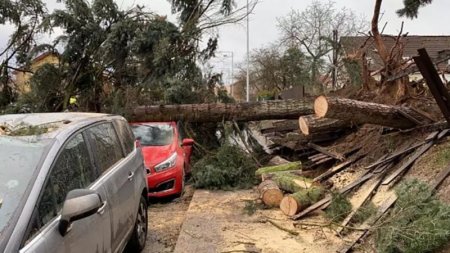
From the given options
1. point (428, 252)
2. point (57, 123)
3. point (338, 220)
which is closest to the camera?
point (57, 123)

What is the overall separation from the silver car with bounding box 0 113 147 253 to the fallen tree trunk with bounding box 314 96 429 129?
3.13 meters

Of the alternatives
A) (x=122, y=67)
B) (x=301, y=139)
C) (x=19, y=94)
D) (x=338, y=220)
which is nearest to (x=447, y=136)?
(x=338, y=220)

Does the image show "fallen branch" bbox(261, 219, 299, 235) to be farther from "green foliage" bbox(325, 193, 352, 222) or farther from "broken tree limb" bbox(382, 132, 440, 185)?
"broken tree limb" bbox(382, 132, 440, 185)

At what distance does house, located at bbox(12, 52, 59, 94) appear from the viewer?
38.8ft

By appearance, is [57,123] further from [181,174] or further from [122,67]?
[122,67]

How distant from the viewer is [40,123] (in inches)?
150

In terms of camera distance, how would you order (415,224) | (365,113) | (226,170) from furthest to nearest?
(226,170), (365,113), (415,224)

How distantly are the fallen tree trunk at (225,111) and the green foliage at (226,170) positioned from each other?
3.22 feet

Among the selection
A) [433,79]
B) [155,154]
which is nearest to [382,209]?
[433,79]

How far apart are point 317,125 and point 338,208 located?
268 cm

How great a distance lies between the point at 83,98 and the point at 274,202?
245 inches

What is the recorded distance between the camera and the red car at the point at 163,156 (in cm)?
824

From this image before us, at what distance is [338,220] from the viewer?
20.1 ft

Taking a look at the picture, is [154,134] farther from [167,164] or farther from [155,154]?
[167,164]
